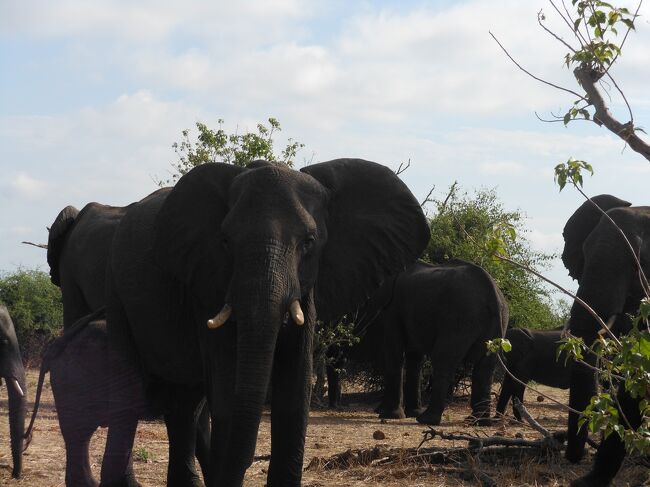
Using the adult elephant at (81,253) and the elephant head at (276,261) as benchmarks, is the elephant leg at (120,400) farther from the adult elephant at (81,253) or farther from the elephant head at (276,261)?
the adult elephant at (81,253)

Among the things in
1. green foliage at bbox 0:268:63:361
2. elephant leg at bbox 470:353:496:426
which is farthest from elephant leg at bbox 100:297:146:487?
green foliage at bbox 0:268:63:361

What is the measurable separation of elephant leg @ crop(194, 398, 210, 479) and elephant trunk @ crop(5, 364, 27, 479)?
139 centimetres

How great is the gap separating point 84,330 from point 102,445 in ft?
8.26

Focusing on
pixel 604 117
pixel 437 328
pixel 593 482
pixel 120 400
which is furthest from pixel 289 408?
pixel 437 328

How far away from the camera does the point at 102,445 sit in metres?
10.4

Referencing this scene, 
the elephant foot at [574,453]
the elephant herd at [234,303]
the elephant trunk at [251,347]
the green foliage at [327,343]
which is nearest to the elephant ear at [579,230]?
the elephant herd at [234,303]

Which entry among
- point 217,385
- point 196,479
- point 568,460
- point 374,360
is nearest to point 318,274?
point 217,385

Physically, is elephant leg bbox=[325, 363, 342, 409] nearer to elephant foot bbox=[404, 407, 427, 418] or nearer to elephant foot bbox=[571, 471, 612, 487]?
elephant foot bbox=[404, 407, 427, 418]

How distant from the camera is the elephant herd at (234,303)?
6117mm

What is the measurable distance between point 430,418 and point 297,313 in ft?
26.1

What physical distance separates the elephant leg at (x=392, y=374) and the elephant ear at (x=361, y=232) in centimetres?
734

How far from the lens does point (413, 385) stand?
1572cm

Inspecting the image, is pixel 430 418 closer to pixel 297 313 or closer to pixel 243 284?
pixel 297 313

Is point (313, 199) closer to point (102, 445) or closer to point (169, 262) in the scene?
point (169, 262)
